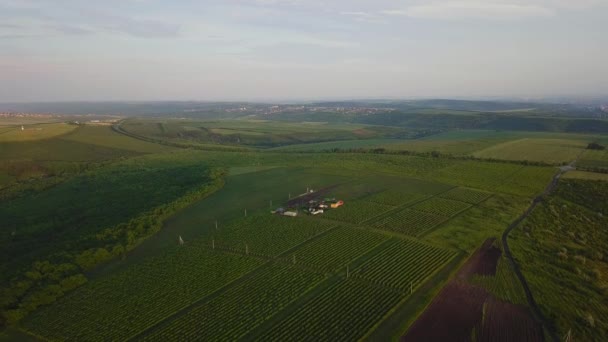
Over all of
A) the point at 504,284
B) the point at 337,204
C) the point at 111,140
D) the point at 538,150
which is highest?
the point at 111,140

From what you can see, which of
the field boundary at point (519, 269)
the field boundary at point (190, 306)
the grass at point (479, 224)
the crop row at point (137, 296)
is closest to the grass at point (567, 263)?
the field boundary at point (519, 269)

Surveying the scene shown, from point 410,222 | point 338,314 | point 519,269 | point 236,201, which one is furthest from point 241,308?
point 236,201

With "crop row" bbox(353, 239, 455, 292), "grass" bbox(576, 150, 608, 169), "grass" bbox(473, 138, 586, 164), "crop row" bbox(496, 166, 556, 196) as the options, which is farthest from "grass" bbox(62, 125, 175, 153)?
"grass" bbox(576, 150, 608, 169)

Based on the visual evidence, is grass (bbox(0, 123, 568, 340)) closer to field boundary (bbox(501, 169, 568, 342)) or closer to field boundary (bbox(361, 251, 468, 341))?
field boundary (bbox(361, 251, 468, 341))

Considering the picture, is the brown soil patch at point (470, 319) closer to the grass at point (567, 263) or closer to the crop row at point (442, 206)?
the grass at point (567, 263)

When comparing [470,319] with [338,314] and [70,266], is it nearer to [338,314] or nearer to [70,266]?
[338,314]

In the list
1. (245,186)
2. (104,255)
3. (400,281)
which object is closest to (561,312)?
(400,281)
